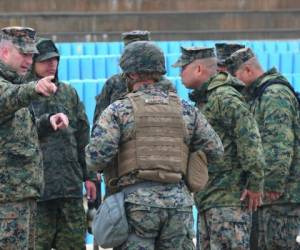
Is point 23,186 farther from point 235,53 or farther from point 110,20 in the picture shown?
point 110,20

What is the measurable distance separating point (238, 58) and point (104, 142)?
1937mm

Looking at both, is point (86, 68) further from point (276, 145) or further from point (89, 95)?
point (276, 145)

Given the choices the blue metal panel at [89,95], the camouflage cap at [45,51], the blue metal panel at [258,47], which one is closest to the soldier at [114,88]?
the camouflage cap at [45,51]

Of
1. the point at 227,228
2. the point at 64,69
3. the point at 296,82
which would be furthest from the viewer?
the point at 64,69

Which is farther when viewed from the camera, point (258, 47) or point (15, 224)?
point (258, 47)

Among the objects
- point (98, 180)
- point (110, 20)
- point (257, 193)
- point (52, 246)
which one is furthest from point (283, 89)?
point (110, 20)

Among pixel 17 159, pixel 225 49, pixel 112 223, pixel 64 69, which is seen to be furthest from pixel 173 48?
pixel 112 223

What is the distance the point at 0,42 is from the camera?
5.85m

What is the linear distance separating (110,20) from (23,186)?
62.1 ft

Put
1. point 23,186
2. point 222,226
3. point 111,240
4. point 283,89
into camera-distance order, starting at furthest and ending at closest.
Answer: point 283,89
point 222,226
point 23,186
point 111,240

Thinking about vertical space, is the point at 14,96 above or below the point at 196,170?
above

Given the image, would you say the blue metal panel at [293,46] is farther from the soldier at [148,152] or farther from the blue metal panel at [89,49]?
the soldier at [148,152]

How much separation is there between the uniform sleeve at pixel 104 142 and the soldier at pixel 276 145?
67.0 inches

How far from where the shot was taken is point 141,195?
5027mm
